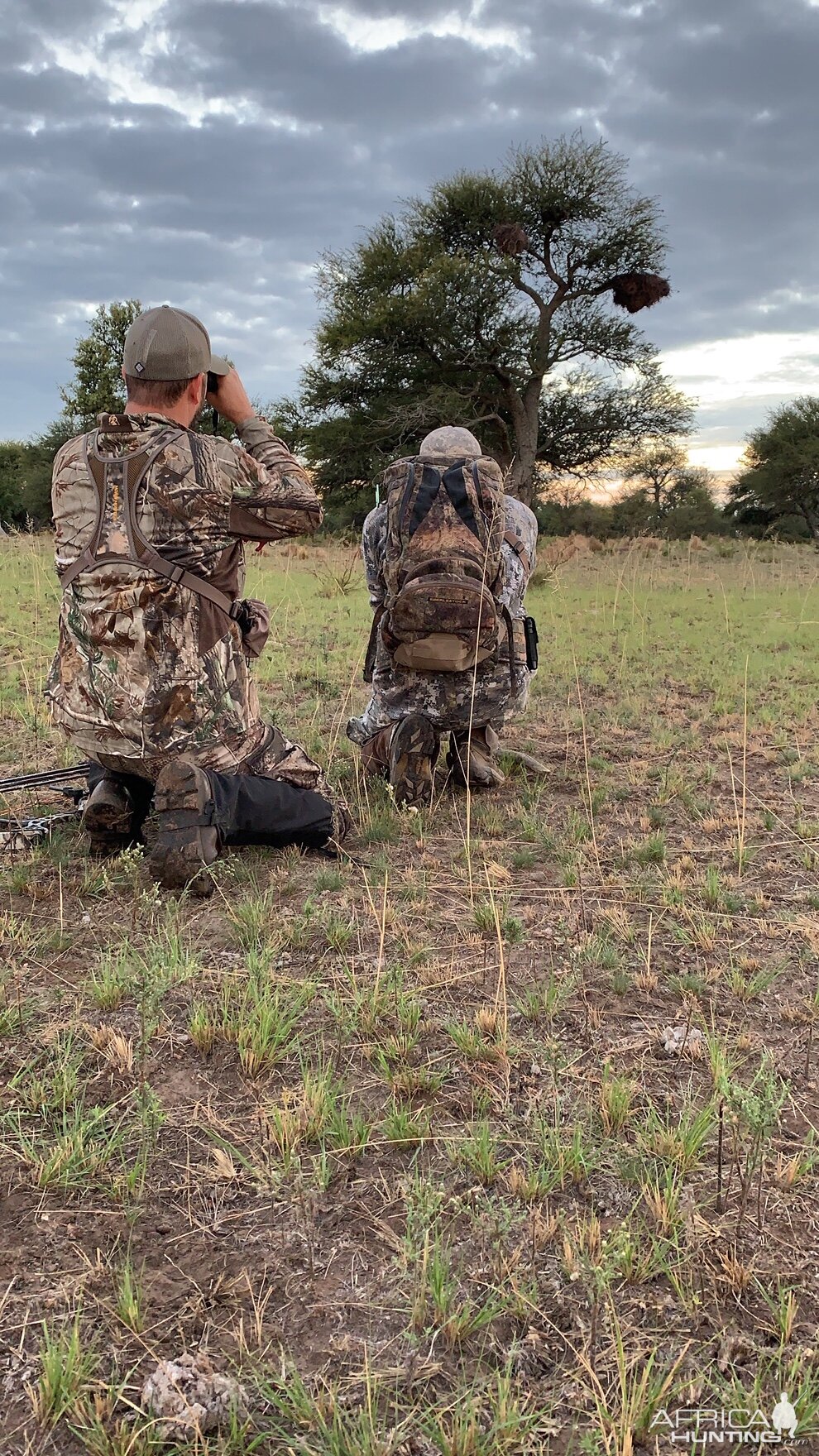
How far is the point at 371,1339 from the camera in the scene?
60.5 inches

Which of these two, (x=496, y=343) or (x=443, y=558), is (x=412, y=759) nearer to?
(x=443, y=558)

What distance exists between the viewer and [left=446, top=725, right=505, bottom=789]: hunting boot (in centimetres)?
459

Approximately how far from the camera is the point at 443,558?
3.92 metres

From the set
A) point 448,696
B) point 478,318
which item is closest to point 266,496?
point 448,696

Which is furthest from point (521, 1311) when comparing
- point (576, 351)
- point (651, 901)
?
point (576, 351)

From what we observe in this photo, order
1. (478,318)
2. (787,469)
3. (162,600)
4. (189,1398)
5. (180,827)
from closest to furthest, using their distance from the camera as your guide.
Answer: (189,1398) < (180,827) < (162,600) < (478,318) < (787,469)

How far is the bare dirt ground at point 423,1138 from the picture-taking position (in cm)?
145

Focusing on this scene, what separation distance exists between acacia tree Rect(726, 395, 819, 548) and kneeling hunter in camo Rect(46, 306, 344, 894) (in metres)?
33.7

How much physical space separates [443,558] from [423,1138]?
2.49 m

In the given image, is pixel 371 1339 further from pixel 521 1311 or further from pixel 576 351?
pixel 576 351

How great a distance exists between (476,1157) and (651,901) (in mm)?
1563

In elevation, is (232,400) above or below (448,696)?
above

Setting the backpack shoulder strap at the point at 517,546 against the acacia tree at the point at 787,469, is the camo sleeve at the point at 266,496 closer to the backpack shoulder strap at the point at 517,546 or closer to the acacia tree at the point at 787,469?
the backpack shoulder strap at the point at 517,546

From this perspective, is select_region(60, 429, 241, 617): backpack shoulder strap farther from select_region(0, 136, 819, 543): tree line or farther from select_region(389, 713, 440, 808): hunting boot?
select_region(0, 136, 819, 543): tree line
